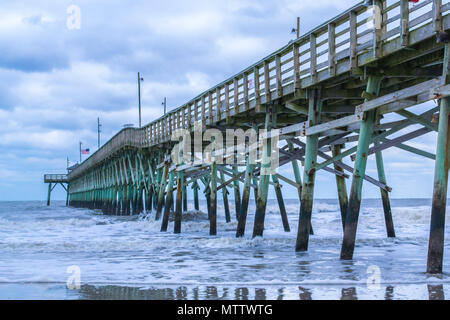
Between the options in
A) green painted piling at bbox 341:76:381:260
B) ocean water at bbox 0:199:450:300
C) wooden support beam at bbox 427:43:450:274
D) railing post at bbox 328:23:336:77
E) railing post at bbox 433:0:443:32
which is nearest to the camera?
ocean water at bbox 0:199:450:300

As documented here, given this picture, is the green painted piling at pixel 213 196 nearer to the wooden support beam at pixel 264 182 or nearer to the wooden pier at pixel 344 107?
the wooden pier at pixel 344 107

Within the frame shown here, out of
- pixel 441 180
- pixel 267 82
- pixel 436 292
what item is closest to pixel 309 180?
pixel 267 82

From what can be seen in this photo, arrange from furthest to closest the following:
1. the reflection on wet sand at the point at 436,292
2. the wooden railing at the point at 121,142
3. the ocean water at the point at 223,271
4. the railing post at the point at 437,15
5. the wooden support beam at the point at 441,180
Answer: the wooden railing at the point at 121,142
the railing post at the point at 437,15
the wooden support beam at the point at 441,180
the ocean water at the point at 223,271
the reflection on wet sand at the point at 436,292

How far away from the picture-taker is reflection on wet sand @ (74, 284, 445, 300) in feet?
25.1

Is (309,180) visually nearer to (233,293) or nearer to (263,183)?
(263,183)

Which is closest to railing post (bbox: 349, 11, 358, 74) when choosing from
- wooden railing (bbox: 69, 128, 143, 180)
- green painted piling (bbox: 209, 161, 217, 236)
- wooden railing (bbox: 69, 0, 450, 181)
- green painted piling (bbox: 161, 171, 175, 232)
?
wooden railing (bbox: 69, 0, 450, 181)

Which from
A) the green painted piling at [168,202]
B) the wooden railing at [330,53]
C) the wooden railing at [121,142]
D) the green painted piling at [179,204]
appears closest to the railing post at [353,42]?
the wooden railing at [330,53]

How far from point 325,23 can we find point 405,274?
545cm

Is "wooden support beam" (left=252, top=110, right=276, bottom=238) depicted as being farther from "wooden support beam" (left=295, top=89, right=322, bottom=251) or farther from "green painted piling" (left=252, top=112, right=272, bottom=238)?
"wooden support beam" (left=295, top=89, right=322, bottom=251)

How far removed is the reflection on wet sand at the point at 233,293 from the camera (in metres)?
7.64

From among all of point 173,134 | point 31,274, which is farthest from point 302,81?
point 173,134

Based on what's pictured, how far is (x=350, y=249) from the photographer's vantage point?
11328 millimetres

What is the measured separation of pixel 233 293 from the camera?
8062mm
